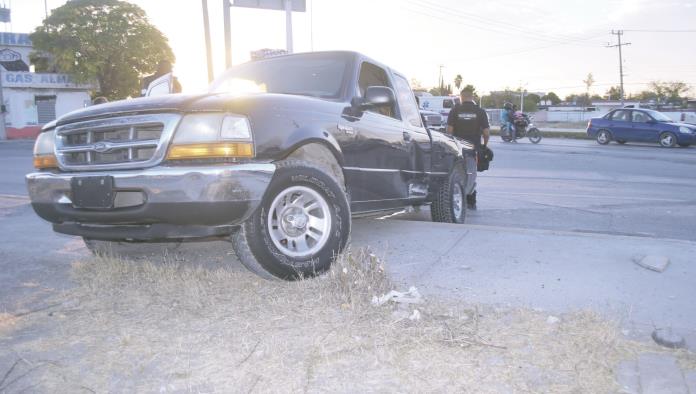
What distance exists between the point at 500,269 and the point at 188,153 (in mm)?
2280

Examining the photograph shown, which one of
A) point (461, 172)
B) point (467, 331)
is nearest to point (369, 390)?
point (467, 331)

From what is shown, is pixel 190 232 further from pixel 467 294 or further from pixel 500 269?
pixel 500 269

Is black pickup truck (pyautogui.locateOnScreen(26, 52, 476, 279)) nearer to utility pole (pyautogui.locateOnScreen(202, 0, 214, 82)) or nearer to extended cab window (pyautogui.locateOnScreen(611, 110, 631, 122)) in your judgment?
utility pole (pyautogui.locateOnScreen(202, 0, 214, 82))

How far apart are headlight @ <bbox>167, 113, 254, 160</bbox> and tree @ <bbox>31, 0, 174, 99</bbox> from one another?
44.2 meters

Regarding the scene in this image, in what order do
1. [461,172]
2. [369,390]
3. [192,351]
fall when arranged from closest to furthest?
[369,390]
[192,351]
[461,172]

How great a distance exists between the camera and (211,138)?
338cm

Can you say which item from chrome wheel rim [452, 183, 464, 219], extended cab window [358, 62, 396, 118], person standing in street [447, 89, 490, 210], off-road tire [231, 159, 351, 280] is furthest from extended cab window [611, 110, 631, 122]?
off-road tire [231, 159, 351, 280]

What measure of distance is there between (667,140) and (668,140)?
0.04m

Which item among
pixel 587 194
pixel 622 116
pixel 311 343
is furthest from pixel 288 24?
pixel 622 116

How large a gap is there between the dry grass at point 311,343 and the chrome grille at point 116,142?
860mm

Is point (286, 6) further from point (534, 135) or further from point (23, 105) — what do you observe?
point (23, 105)

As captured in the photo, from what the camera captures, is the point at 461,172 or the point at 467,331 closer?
the point at 467,331

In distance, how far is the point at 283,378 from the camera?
255 cm

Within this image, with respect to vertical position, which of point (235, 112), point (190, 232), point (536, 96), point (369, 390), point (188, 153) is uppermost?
point (536, 96)
